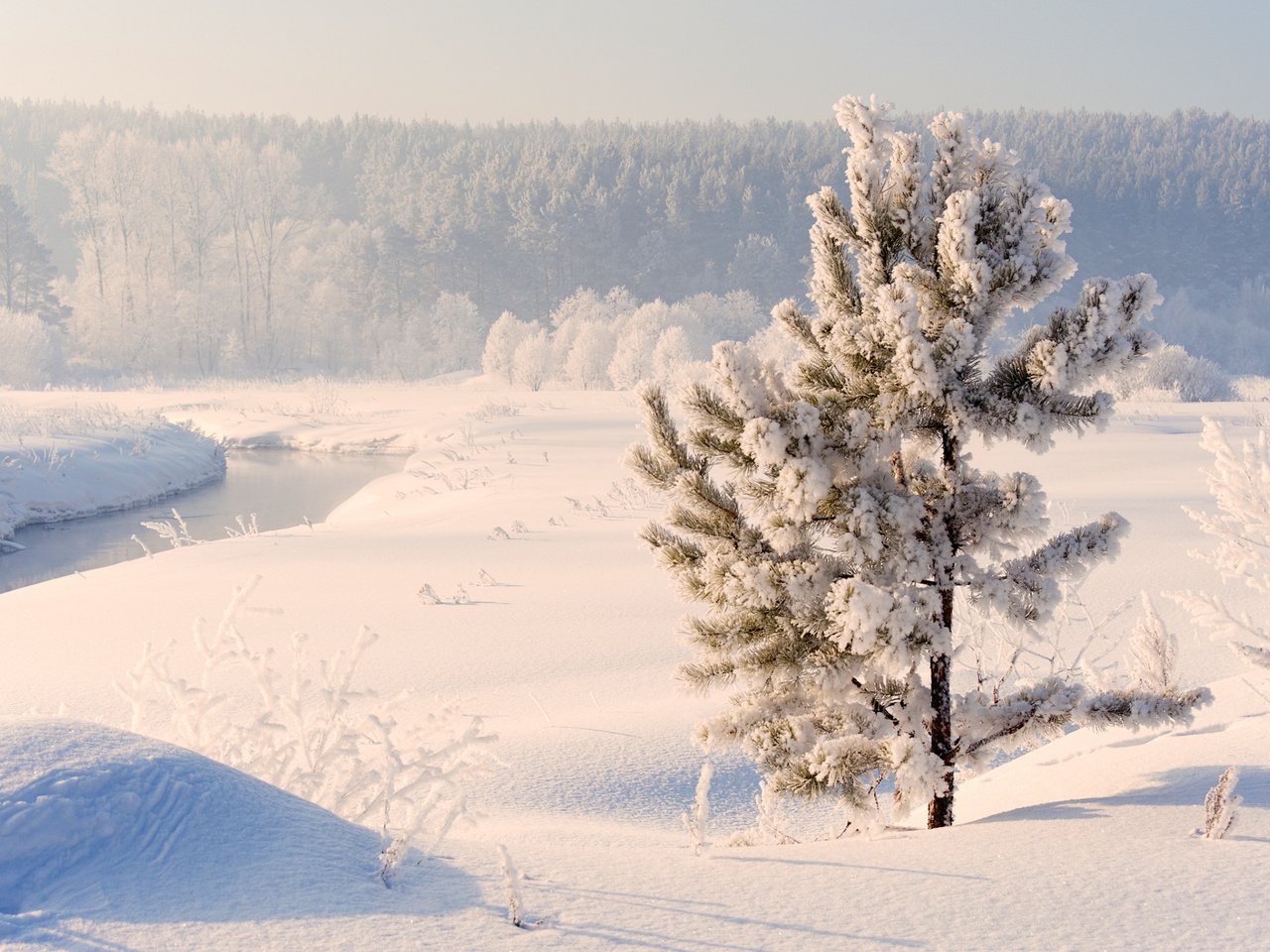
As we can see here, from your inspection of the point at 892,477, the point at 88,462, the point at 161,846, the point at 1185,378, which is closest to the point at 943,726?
the point at 892,477

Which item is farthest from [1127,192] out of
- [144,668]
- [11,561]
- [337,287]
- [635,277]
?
[144,668]

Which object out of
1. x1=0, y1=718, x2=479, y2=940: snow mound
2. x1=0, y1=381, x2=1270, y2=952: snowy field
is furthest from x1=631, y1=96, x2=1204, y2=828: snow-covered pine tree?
x1=0, y1=718, x2=479, y2=940: snow mound

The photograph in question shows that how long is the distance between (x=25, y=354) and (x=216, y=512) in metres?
30.1

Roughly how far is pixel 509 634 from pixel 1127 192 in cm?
9100

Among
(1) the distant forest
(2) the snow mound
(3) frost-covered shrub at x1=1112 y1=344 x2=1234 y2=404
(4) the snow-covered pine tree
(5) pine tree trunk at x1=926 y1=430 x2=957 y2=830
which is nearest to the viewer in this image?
(2) the snow mound

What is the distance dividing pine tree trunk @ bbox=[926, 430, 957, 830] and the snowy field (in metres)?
0.21

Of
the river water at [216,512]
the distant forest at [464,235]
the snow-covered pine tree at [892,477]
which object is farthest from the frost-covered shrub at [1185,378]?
the distant forest at [464,235]

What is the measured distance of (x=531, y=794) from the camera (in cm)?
469

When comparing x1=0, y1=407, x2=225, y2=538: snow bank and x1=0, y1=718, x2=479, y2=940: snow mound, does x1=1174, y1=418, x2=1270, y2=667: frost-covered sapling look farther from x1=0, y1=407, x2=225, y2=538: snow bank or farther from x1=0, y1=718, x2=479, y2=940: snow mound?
x1=0, y1=407, x2=225, y2=538: snow bank

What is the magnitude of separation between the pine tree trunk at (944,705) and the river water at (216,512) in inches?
497

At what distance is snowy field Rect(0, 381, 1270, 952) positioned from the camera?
2.35 m

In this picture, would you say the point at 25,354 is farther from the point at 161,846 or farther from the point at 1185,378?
the point at 161,846

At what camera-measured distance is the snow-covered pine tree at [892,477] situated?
3.48 metres

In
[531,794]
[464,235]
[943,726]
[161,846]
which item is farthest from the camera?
[464,235]
